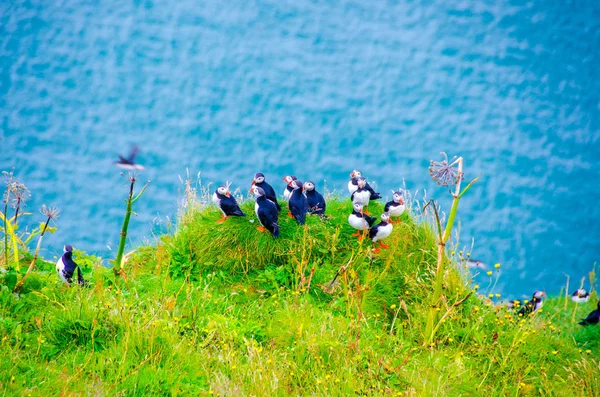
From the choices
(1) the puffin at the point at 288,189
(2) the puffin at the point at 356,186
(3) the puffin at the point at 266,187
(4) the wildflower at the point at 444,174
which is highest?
(2) the puffin at the point at 356,186

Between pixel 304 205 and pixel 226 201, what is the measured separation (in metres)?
0.77

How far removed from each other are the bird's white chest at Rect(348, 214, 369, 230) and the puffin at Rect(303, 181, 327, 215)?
1.60ft

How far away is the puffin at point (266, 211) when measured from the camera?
18.7 ft

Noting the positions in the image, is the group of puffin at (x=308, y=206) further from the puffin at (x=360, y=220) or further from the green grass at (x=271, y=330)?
the green grass at (x=271, y=330)

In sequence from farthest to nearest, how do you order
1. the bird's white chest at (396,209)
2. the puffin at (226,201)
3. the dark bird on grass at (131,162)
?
1. the bird's white chest at (396,209)
2. the puffin at (226,201)
3. the dark bird on grass at (131,162)

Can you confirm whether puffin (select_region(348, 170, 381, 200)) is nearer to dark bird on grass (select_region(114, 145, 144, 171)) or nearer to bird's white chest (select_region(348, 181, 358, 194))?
bird's white chest (select_region(348, 181, 358, 194))

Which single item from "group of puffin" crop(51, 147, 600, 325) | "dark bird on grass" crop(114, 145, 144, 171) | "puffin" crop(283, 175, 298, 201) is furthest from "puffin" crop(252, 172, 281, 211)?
"dark bird on grass" crop(114, 145, 144, 171)

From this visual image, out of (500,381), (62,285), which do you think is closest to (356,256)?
(500,381)

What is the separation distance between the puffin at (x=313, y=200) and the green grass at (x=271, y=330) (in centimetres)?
21

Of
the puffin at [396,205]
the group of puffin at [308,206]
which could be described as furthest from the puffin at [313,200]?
the puffin at [396,205]

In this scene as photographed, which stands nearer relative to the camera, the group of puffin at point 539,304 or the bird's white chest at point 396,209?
the group of puffin at point 539,304

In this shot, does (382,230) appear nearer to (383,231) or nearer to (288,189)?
(383,231)

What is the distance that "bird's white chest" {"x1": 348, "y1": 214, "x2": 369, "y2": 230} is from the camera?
575 centimetres

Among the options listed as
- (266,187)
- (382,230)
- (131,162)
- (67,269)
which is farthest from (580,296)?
(67,269)
